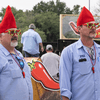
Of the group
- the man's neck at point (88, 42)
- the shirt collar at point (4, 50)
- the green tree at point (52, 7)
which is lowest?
the shirt collar at point (4, 50)

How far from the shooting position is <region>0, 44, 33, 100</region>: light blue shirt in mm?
2209

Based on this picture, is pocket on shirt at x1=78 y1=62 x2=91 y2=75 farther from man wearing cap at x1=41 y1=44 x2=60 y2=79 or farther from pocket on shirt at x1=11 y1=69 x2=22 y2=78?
man wearing cap at x1=41 y1=44 x2=60 y2=79

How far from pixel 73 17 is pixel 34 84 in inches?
357

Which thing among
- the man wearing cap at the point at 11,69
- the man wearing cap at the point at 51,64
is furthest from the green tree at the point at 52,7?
the man wearing cap at the point at 11,69

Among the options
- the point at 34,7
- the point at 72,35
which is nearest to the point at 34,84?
the point at 72,35

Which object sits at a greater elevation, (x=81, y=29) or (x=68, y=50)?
(x=81, y=29)

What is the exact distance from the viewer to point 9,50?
2.44 metres

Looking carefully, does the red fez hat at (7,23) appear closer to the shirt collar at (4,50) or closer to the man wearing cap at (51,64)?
the shirt collar at (4,50)

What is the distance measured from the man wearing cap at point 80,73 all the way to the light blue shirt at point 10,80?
1.56 ft

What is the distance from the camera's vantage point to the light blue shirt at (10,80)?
7.25 ft

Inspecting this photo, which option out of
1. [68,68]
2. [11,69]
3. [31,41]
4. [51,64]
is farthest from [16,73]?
[31,41]

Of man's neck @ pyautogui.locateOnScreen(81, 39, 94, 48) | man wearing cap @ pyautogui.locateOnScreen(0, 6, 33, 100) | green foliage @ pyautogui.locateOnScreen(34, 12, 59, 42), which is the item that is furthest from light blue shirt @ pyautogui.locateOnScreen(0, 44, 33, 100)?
green foliage @ pyautogui.locateOnScreen(34, 12, 59, 42)

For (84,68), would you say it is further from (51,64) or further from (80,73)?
(51,64)

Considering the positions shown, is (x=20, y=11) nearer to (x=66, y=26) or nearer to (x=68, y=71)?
(x=66, y=26)
